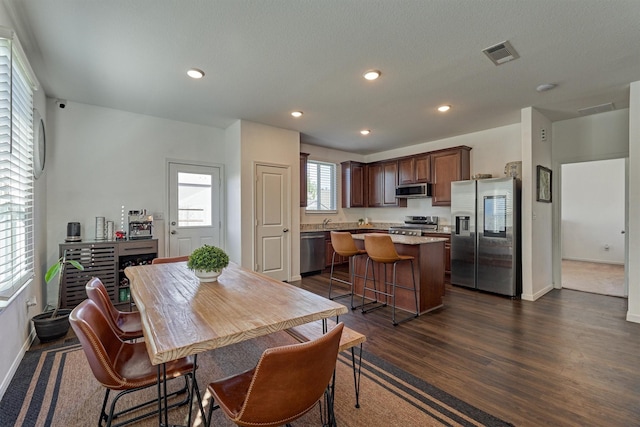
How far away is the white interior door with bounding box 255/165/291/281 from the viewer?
15.8 ft

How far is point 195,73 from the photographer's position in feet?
9.91

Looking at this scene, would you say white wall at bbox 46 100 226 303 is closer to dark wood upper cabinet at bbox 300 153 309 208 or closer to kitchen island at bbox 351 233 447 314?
dark wood upper cabinet at bbox 300 153 309 208

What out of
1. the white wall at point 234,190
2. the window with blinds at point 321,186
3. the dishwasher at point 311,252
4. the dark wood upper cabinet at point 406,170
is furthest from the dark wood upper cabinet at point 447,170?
the white wall at point 234,190

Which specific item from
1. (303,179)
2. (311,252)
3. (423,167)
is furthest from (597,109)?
(311,252)

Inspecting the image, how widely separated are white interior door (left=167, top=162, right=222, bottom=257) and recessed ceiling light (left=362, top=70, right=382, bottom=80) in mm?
3084

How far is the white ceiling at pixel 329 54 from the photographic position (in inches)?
82.7

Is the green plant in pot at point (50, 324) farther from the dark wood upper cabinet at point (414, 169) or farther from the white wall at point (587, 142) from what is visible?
the white wall at point (587, 142)

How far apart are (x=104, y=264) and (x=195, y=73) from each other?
262 centimetres

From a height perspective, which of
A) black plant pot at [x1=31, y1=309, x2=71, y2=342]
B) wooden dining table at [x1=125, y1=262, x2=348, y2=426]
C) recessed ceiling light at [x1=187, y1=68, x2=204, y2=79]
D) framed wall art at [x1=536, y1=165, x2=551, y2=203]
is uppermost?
recessed ceiling light at [x1=187, y1=68, x2=204, y2=79]

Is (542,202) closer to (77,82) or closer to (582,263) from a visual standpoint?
(582,263)

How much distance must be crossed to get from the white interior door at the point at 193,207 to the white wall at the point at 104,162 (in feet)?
0.51

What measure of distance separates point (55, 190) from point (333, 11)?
13.2 ft

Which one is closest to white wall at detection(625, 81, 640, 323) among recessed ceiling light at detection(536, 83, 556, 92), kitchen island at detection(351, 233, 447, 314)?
recessed ceiling light at detection(536, 83, 556, 92)

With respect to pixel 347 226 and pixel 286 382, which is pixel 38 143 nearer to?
pixel 286 382
